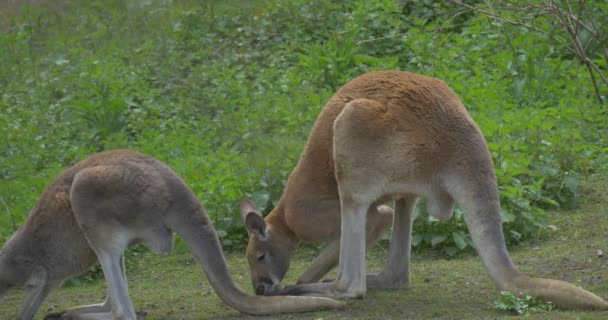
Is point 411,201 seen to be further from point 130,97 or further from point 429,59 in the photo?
point 130,97

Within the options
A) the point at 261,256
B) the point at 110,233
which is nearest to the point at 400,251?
the point at 261,256

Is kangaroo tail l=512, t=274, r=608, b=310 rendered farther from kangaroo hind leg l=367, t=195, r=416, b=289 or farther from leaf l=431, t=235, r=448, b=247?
leaf l=431, t=235, r=448, b=247

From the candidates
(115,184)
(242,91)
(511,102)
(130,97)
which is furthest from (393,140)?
(130,97)

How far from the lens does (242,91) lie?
10242 millimetres

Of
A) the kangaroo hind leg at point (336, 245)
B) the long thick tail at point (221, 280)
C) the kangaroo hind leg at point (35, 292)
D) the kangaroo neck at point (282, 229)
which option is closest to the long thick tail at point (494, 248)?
the kangaroo hind leg at point (336, 245)

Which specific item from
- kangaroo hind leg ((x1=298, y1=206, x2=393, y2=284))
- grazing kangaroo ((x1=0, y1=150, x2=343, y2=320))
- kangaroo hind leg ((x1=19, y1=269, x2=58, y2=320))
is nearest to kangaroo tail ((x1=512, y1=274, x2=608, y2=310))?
grazing kangaroo ((x1=0, y1=150, x2=343, y2=320))

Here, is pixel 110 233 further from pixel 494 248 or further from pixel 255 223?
pixel 494 248

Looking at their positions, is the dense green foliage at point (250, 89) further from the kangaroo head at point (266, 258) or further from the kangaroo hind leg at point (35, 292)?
the kangaroo hind leg at point (35, 292)

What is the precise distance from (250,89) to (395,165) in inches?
192

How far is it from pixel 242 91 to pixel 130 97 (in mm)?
1256

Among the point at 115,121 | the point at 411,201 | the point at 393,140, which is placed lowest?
the point at 115,121

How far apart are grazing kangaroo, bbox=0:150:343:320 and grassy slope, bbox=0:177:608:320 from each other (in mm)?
367

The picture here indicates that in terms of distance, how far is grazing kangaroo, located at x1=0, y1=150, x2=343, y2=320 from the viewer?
5.68 meters

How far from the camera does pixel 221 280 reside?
19.1ft
